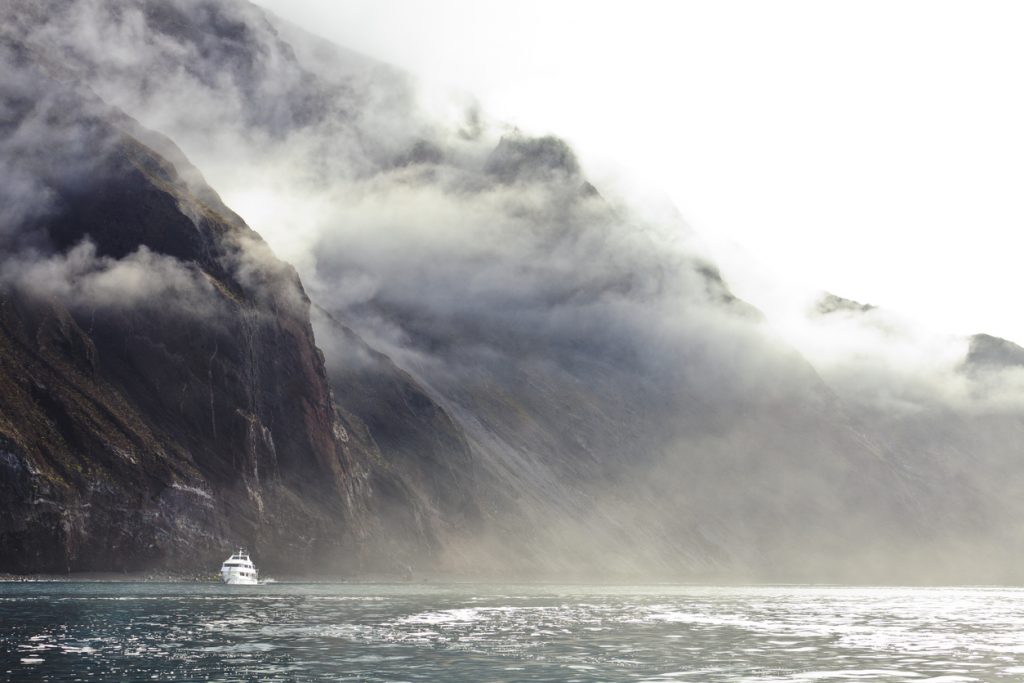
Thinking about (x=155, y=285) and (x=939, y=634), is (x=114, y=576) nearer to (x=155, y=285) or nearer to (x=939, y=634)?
(x=155, y=285)

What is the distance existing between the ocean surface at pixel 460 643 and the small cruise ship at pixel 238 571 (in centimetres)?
4005

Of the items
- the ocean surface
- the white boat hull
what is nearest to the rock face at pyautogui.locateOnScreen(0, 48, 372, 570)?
the white boat hull

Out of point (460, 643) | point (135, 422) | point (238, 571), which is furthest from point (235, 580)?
point (460, 643)

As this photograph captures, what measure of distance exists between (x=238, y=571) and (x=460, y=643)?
308 ft

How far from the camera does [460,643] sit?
6475 cm

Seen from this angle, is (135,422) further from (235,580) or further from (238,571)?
(235,580)

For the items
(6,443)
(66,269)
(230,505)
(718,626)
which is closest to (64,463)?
(6,443)

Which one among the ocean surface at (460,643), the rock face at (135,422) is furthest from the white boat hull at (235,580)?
the ocean surface at (460,643)

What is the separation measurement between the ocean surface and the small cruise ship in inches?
1577

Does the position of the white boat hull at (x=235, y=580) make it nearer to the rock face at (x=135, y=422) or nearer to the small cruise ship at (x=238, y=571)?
the small cruise ship at (x=238, y=571)

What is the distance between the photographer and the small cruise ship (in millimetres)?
149500

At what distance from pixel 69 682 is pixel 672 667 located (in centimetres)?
2699

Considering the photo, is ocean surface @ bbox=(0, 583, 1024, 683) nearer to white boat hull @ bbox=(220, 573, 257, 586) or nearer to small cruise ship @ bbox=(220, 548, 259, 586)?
white boat hull @ bbox=(220, 573, 257, 586)

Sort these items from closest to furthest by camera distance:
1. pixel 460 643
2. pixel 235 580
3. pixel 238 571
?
pixel 460 643 → pixel 235 580 → pixel 238 571
